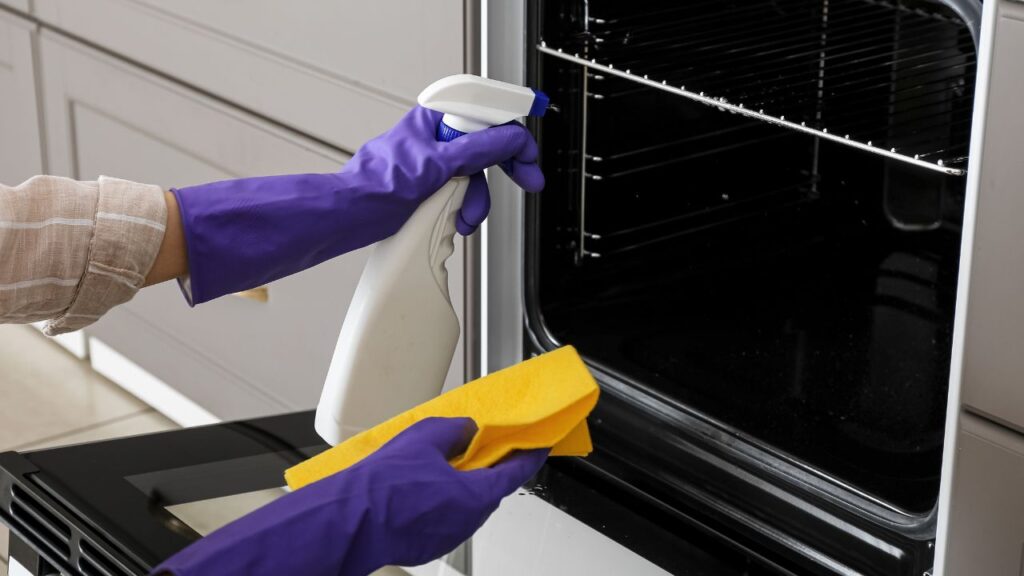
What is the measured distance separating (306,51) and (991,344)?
38.9 inches

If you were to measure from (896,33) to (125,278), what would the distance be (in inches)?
40.9

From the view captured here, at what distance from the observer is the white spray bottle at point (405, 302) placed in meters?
1.13

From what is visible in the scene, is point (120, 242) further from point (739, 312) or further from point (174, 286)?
point (174, 286)

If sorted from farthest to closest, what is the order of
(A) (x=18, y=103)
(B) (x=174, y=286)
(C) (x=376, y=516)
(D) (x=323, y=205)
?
(A) (x=18, y=103) → (B) (x=174, y=286) → (D) (x=323, y=205) → (C) (x=376, y=516)

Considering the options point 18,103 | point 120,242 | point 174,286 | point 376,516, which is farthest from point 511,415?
point 18,103

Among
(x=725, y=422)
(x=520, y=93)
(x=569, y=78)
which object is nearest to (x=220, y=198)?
(x=520, y=93)

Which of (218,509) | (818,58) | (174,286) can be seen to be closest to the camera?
(218,509)

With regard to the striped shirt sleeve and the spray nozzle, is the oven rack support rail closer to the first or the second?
the spray nozzle

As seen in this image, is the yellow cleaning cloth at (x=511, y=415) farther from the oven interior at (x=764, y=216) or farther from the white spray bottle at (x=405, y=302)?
the oven interior at (x=764, y=216)

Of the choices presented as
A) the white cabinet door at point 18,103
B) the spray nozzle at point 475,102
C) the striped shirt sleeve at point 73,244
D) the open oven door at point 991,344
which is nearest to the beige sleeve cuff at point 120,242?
the striped shirt sleeve at point 73,244

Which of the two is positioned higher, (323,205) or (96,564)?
(323,205)

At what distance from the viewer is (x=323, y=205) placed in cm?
111

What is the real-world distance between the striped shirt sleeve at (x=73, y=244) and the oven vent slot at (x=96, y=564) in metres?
0.21

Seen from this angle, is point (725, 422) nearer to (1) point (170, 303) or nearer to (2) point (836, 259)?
(2) point (836, 259)
